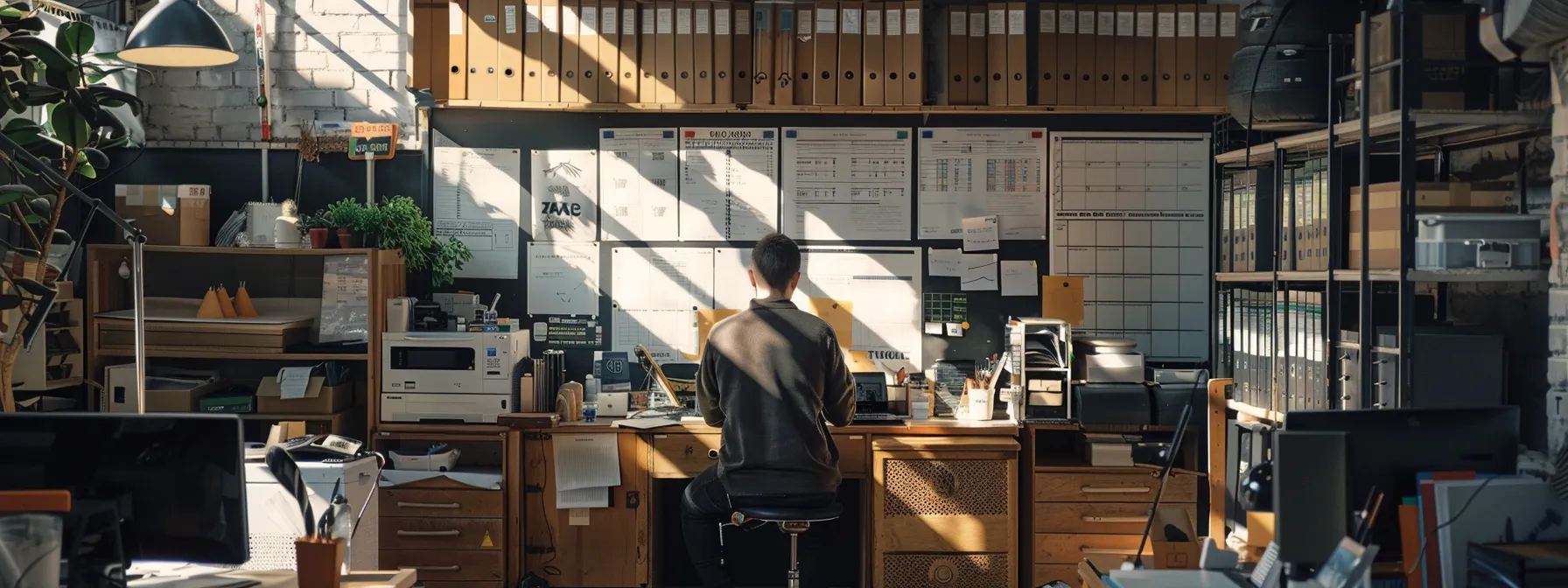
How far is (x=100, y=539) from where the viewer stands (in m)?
2.09

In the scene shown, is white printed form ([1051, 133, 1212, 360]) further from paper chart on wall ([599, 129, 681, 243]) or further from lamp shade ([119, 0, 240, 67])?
lamp shade ([119, 0, 240, 67])

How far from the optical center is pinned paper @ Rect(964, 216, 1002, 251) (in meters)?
4.59

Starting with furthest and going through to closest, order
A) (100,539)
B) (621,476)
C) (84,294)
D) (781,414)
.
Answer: (84,294)
(621,476)
(781,414)
(100,539)

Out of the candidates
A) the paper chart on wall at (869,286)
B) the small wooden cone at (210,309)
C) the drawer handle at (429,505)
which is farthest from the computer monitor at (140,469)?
the paper chart on wall at (869,286)

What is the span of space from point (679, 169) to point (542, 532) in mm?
1570

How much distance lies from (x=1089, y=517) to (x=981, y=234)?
122 centimetres

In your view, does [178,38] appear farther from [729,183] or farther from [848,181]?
[848,181]

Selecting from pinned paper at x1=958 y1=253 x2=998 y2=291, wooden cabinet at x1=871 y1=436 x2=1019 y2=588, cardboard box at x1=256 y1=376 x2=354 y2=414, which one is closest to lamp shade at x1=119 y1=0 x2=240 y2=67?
cardboard box at x1=256 y1=376 x2=354 y2=414

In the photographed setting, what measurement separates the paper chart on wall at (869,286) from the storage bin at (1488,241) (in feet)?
6.69

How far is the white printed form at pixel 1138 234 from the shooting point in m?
4.59

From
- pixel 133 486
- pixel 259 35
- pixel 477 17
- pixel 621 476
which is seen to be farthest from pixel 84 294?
pixel 133 486

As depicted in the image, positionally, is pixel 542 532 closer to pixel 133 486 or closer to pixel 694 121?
pixel 694 121

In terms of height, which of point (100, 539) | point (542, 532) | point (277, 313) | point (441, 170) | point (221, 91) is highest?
point (221, 91)

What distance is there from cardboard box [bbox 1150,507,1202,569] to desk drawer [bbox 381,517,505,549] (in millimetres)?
2539
